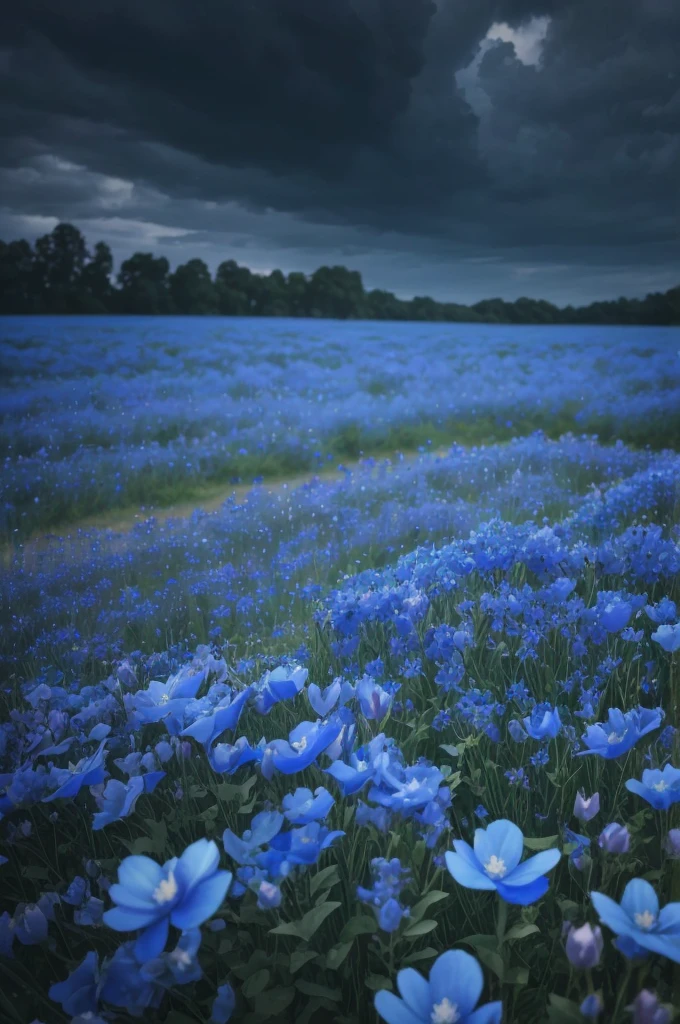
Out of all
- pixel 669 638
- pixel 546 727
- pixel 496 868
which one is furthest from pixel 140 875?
pixel 669 638

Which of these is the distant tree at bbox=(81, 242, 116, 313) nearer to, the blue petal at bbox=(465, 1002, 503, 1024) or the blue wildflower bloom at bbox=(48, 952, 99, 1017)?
the blue wildflower bloom at bbox=(48, 952, 99, 1017)

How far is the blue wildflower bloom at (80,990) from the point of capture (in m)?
0.81

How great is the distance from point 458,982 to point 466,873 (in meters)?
0.10

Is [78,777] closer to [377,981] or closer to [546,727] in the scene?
[377,981]

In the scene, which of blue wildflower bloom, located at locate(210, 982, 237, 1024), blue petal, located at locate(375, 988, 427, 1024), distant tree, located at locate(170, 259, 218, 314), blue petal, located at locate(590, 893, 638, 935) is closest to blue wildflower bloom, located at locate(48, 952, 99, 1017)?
blue wildflower bloom, located at locate(210, 982, 237, 1024)

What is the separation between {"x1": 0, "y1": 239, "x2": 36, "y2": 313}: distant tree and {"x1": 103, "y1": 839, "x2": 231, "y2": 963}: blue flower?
2.23 m

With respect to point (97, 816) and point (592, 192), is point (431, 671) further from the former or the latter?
point (592, 192)

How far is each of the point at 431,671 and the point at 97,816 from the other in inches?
32.0

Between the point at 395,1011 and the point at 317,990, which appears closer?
the point at 395,1011

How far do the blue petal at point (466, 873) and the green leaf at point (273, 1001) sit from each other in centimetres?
26

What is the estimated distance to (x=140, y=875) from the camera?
A: 74 cm

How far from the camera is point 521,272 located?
332 centimetres

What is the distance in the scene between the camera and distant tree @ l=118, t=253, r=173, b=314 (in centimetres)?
262

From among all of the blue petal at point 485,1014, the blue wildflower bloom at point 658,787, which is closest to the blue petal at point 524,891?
the blue petal at point 485,1014
